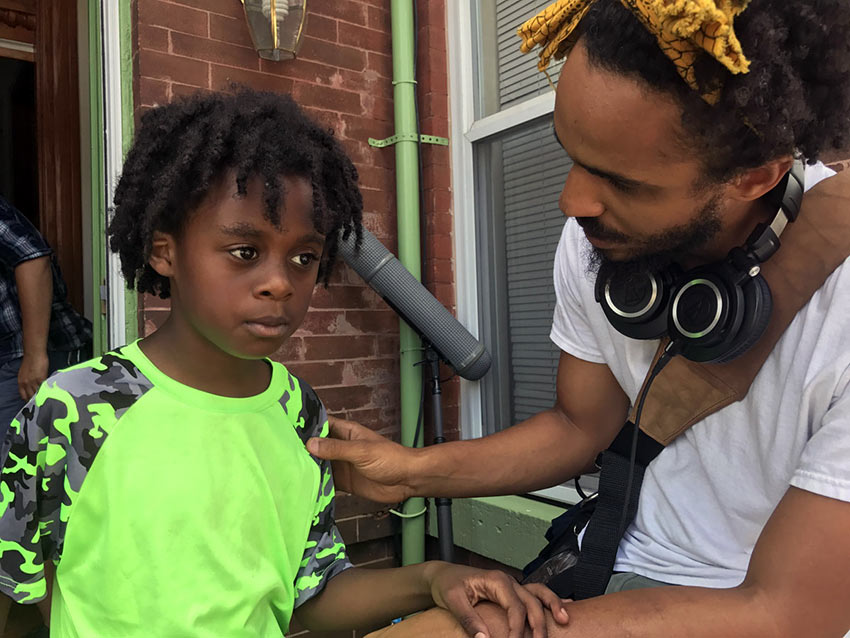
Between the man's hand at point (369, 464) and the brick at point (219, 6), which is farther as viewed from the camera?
the brick at point (219, 6)

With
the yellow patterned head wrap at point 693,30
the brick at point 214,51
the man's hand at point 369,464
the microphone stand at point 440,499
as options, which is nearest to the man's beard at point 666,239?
the yellow patterned head wrap at point 693,30

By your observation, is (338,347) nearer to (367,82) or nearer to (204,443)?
(367,82)

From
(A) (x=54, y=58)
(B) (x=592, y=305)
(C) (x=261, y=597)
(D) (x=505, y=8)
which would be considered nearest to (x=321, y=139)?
(B) (x=592, y=305)

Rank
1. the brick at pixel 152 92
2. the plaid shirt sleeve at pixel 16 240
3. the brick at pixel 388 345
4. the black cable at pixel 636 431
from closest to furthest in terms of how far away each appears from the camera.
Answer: the black cable at pixel 636 431, the brick at pixel 152 92, the plaid shirt sleeve at pixel 16 240, the brick at pixel 388 345

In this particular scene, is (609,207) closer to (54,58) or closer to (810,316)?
(810,316)

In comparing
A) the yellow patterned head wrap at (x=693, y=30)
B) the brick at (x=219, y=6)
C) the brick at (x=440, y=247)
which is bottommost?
the brick at (x=440, y=247)

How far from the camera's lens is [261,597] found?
1.17m

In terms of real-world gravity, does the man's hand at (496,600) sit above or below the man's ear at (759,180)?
below

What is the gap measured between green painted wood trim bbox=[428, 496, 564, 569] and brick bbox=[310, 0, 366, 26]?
2094 mm

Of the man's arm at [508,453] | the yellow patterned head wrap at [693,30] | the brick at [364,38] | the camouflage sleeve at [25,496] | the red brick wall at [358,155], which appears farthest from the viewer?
the brick at [364,38]

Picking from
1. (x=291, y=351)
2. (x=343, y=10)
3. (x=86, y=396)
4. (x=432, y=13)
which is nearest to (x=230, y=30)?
(x=343, y=10)

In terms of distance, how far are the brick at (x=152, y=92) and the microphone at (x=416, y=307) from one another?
2.78 ft

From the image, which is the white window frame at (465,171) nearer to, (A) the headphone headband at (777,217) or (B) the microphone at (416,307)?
(B) the microphone at (416,307)

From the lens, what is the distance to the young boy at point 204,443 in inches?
42.4
